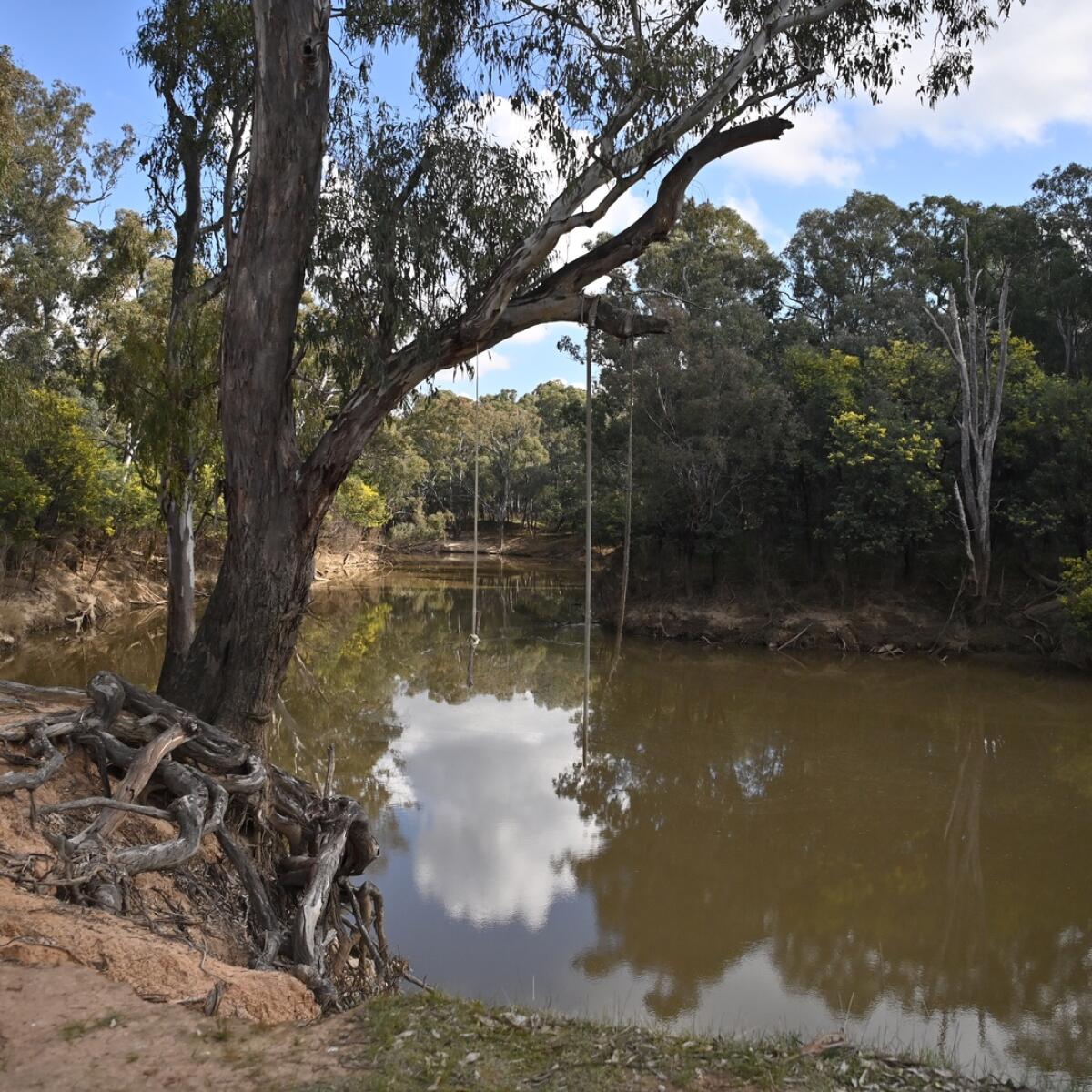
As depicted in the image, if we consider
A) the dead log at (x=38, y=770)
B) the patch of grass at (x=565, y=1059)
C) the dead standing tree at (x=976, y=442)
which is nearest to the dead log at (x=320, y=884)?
the patch of grass at (x=565, y=1059)

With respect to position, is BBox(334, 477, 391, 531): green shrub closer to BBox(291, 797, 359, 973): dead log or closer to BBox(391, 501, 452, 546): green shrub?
BBox(391, 501, 452, 546): green shrub

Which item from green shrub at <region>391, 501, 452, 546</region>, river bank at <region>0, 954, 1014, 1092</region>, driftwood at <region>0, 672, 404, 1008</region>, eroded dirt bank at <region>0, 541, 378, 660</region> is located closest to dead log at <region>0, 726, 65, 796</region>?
driftwood at <region>0, 672, 404, 1008</region>

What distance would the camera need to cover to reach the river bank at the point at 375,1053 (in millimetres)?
2402

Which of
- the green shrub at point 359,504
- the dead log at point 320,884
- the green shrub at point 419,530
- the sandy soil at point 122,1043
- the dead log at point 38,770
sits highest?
the green shrub at point 359,504

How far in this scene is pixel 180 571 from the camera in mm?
8008

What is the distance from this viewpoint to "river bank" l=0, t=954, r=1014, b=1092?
2.40 m

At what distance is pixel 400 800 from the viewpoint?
7609 mm

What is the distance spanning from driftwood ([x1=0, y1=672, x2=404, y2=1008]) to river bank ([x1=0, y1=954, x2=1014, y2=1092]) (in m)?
0.60

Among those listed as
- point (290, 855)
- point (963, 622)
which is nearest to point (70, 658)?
point (290, 855)

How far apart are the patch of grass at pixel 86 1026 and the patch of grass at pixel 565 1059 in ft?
1.99

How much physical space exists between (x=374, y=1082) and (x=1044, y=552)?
53.5 ft

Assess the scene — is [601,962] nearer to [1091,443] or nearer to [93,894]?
[93,894]

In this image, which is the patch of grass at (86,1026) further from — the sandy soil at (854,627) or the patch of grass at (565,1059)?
the sandy soil at (854,627)

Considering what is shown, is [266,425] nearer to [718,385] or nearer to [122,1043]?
[122,1043]
